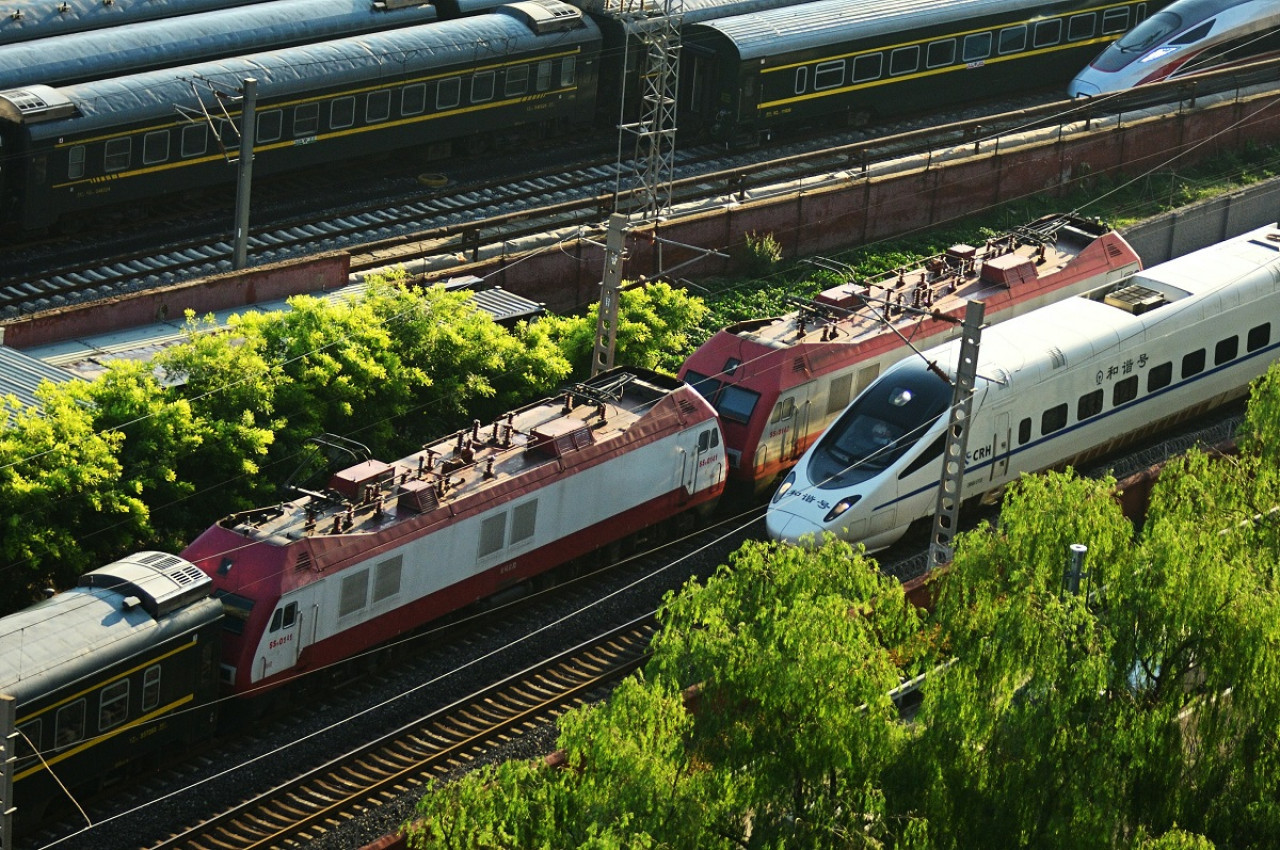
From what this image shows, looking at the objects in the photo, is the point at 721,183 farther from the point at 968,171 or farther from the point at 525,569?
the point at 525,569

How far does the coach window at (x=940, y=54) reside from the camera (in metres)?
58.4

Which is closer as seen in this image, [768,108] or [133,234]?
[133,234]

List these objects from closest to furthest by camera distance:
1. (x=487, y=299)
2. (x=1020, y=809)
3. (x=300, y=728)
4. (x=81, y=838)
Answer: (x=1020, y=809) → (x=81, y=838) → (x=300, y=728) → (x=487, y=299)

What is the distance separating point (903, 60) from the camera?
5788 cm

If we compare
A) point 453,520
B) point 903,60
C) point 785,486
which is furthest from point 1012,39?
point 453,520

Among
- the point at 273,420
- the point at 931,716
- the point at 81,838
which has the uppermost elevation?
the point at 931,716

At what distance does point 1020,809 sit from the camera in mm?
21766

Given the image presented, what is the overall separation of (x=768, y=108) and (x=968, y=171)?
19.8 ft

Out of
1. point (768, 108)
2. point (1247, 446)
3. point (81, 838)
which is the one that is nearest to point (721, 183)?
point (768, 108)

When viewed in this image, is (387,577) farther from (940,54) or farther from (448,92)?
(940,54)

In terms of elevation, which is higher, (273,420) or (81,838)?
(273,420)

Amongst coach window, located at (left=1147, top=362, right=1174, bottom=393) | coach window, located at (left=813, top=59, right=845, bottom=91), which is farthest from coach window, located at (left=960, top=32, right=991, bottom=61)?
coach window, located at (left=1147, top=362, right=1174, bottom=393)

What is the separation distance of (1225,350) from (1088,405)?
4412 mm

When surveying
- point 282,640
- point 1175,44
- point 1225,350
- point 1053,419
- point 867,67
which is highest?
point 1175,44
